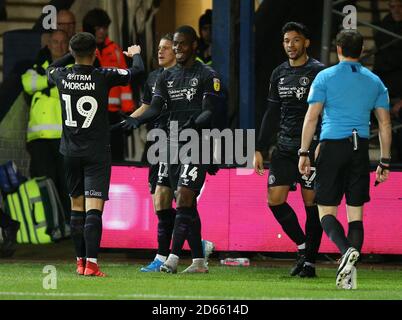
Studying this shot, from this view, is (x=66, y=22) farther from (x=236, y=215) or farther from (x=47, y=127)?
(x=236, y=215)

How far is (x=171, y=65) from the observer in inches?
502

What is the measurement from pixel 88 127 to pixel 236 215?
8.90ft

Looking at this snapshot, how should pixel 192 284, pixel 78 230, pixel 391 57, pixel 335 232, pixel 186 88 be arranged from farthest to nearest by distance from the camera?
1. pixel 391 57
2. pixel 186 88
3. pixel 78 230
4. pixel 192 284
5. pixel 335 232

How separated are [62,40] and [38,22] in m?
0.79

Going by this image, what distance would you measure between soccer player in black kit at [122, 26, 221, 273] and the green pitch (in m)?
0.35

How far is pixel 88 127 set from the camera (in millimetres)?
11766

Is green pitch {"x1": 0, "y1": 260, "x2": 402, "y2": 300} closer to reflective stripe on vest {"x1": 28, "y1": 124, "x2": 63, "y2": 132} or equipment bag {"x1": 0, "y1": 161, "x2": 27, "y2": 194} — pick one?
equipment bag {"x1": 0, "y1": 161, "x2": 27, "y2": 194}

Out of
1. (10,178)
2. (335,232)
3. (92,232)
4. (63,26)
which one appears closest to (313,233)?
(335,232)

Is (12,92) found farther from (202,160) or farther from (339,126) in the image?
(339,126)

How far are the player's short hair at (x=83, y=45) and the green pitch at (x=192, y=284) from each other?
6.24ft

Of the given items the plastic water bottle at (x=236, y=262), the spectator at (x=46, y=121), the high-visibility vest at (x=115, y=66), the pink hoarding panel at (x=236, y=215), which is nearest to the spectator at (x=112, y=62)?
the high-visibility vest at (x=115, y=66)

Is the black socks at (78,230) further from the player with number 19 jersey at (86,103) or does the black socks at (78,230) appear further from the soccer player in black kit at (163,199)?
the soccer player in black kit at (163,199)

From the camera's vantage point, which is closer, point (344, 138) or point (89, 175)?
point (344, 138)
